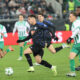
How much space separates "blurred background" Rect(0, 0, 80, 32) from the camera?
91.2ft

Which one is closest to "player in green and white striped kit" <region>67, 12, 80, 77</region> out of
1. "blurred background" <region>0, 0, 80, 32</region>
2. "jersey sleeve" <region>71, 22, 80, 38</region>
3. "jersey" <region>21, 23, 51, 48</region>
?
"jersey sleeve" <region>71, 22, 80, 38</region>

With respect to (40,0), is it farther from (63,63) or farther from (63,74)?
(63,74)

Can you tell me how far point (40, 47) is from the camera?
11117mm

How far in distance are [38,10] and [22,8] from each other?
4.56ft

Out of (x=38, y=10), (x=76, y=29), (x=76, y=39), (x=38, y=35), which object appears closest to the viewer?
(x=76, y=29)

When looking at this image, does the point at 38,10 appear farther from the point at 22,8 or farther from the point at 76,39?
the point at 76,39

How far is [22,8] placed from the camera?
94.7 feet

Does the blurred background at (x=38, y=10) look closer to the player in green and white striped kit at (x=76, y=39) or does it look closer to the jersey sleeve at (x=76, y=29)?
the player in green and white striped kit at (x=76, y=39)

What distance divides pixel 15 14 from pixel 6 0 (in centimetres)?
166

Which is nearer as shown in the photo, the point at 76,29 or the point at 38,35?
the point at 76,29

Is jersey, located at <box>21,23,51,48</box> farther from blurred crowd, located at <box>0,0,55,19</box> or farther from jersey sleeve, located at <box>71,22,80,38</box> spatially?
blurred crowd, located at <box>0,0,55,19</box>

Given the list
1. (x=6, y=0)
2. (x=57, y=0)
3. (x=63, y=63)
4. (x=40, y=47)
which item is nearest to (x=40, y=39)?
(x=40, y=47)

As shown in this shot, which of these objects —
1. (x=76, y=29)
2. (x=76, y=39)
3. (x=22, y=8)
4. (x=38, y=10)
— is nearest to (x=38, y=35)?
(x=76, y=39)

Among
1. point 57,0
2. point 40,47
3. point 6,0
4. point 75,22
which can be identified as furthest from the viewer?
point 57,0
